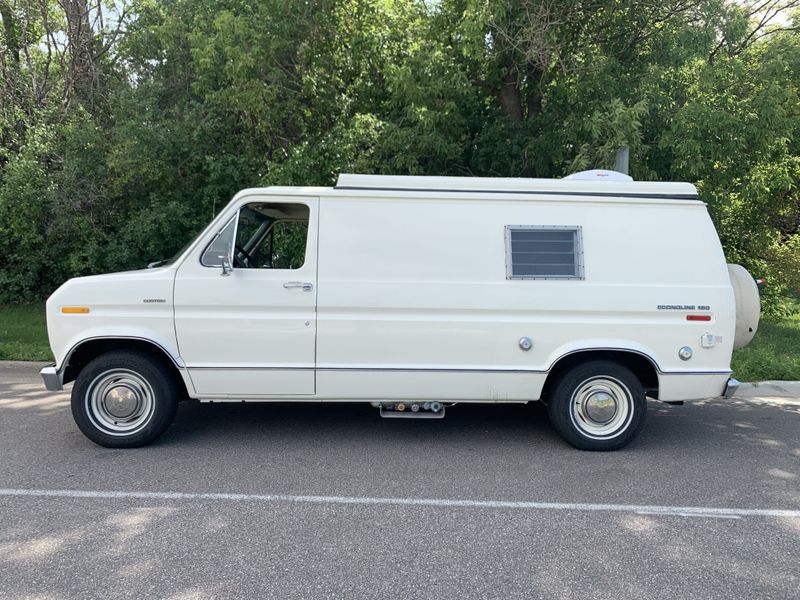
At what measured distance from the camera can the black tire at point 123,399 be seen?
17.4ft

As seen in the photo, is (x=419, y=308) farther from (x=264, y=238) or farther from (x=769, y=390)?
(x=769, y=390)

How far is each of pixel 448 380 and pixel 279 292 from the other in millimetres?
1598

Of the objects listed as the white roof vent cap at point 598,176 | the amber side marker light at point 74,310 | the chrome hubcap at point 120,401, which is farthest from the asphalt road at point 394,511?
the white roof vent cap at point 598,176

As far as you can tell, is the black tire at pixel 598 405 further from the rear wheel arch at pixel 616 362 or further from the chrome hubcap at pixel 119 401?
the chrome hubcap at pixel 119 401

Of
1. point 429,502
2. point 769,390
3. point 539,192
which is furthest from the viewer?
point 769,390

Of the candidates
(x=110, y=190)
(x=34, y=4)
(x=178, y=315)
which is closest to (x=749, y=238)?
(x=178, y=315)

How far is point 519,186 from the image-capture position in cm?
550

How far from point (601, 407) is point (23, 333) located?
927 cm

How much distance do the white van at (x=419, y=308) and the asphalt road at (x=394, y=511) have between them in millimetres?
490

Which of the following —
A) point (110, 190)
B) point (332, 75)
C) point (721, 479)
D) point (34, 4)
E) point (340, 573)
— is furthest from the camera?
point (34, 4)

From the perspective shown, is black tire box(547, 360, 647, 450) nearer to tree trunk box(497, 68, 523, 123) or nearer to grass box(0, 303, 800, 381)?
grass box(0, 303, 800, 381)

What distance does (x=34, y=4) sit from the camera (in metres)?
12.9

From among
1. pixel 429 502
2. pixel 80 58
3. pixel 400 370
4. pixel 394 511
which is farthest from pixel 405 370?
pixel 80 58

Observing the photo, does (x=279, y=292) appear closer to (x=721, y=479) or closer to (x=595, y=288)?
(x=595, y=288)
